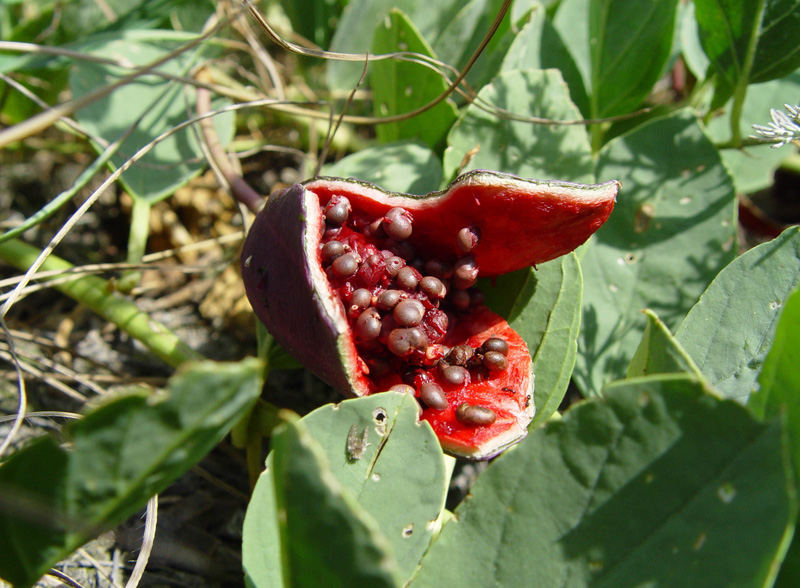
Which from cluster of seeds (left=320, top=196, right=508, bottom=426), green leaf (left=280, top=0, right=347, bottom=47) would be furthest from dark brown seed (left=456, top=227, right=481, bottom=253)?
green leaf (left=280, top=0, right=347, bottom=47)

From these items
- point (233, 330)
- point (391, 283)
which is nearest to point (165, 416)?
point (391, 283)

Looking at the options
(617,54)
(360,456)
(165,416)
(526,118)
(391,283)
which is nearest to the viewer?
(165,416)

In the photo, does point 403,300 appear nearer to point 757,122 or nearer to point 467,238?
point 467,238

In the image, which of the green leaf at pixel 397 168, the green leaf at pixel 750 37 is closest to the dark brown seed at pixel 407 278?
the green leaf at pixel 397 168

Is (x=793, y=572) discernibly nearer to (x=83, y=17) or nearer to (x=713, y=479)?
(x=713, y=479)

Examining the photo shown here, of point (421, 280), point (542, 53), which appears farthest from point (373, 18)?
point (421, 280)
